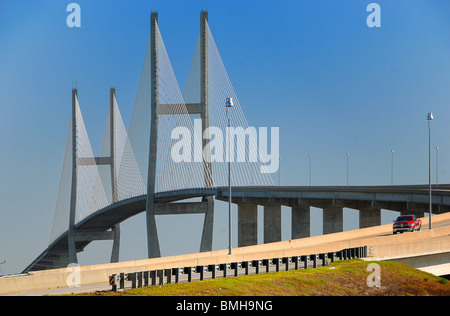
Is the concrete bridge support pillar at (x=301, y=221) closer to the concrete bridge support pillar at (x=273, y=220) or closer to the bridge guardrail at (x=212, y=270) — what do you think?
the concrete bridge support pillar at (x=273, y=220)

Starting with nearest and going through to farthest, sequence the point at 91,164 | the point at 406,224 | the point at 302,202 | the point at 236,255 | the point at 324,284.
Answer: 1. the point at 324,284
2. the point at 236,255
3. the point at 406,224
4. the point at 302,202
5. the point at 91,164

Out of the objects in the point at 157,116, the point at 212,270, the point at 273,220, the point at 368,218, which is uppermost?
the point at 157,116

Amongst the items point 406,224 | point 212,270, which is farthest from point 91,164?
point 212,270

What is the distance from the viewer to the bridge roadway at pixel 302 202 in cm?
6366

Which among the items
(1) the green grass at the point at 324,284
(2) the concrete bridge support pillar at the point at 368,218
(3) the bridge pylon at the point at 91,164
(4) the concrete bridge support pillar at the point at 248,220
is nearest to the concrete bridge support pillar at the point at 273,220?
(4) the concrete bridge support pillar at the point at 248,220

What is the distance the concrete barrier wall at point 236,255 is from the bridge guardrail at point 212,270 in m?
1.10

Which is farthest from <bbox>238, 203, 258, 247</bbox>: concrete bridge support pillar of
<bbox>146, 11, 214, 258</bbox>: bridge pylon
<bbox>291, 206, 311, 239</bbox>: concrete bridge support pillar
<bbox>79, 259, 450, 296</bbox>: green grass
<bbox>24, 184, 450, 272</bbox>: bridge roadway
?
<bbox>79, 259, 450, 296</bbox>: green grass

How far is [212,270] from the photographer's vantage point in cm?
2872

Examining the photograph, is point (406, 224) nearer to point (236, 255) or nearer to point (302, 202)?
point (236, 255)

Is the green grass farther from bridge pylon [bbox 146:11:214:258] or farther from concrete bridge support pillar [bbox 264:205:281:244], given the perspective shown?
concrete bridge support pillar [bbox 264:205:281:244]

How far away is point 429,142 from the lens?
4978cm

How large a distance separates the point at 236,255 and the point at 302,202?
4103 cm

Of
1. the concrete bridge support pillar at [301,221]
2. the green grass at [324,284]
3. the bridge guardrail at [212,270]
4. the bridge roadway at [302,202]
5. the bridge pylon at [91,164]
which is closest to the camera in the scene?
the green grass at [324,284]

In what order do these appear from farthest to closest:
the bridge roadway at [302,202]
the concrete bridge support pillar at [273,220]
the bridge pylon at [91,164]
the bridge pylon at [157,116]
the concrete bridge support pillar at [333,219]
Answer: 1. the bridge pylon at [91,164]
2. the concrete bridge support pillar at [273,220]
3. the concrete bridge support pillar at [333,219]
4. the bridge pylon at [157,116]
5. the bridge roadway at [302,202]
